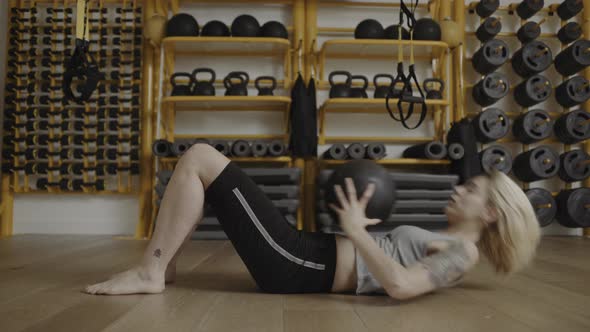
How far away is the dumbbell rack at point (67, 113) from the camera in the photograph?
4.41 m

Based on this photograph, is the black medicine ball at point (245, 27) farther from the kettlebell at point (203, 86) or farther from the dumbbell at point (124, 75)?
the dumbbell at point (124, 75)

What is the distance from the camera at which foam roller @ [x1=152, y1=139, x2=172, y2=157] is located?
4.11m

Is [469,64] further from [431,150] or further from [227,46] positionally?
[227,46]

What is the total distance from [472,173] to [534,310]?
2535 mm

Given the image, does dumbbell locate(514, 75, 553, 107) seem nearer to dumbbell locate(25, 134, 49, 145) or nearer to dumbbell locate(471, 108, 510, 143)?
dumbbell locate(471, 108, 510, 143)

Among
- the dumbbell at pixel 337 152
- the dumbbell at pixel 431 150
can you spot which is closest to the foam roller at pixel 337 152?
the dumbbell at pixel 337 152

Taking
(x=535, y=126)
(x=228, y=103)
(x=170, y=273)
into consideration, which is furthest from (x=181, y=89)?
(x=535, y=126)

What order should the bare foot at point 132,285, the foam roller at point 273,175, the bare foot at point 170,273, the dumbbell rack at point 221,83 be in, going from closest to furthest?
the bare foot at point 132,285 < the bare foot at point 170,273 < the foam roller at point 273,175 < the dumbbell rack at point 221,83

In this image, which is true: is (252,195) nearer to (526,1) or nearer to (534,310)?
(534,310)

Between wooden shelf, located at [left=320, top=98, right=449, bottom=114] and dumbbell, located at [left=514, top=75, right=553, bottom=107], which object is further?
dumbbell, located at [left=514, top=75, right=553, bottom=107]

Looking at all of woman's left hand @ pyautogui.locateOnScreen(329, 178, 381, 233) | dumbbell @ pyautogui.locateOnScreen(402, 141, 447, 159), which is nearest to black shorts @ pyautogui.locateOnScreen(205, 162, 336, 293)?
woman's left hand @ pyautogui.locateOnScreen(329, 178, 381, 233)

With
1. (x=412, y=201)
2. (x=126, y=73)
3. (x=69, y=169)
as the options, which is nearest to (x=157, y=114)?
(x=126, y=73)

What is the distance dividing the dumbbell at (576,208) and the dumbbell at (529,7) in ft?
5.30

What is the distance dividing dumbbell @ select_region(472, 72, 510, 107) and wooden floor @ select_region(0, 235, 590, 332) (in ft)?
6.85
